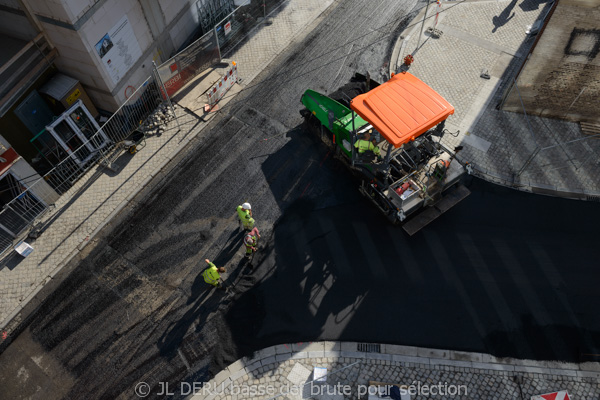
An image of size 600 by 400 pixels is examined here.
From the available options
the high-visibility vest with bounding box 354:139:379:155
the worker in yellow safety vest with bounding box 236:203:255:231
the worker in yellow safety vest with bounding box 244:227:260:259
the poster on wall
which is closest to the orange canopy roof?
the high-visibility vest with bounding box 354:139:379:155

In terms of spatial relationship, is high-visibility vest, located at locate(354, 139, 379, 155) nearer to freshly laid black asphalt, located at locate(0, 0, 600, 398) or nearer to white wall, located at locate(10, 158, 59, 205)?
freshly laid black asphalt, located at locate(0, 0, 600, 398)

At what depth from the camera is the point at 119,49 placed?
50.1 ft

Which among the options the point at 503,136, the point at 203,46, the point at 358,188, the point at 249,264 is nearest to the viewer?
the point at 249,264

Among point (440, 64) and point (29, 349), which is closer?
point (29, 349)

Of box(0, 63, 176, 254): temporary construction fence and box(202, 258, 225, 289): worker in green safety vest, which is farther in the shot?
box(0, 63, 176, 254): temporary construction fence

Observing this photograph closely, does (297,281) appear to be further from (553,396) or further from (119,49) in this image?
(119,49)

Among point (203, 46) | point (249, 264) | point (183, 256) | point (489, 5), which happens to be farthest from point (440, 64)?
point (183, 256)

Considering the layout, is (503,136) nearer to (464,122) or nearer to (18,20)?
(464,122)

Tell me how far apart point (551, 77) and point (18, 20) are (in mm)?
19130

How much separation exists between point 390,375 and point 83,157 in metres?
13.2

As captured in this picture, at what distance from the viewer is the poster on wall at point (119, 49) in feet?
48.1

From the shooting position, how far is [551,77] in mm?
15516

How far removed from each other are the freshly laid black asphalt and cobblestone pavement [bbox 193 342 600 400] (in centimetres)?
31

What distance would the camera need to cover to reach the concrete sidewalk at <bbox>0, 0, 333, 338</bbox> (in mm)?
13195
